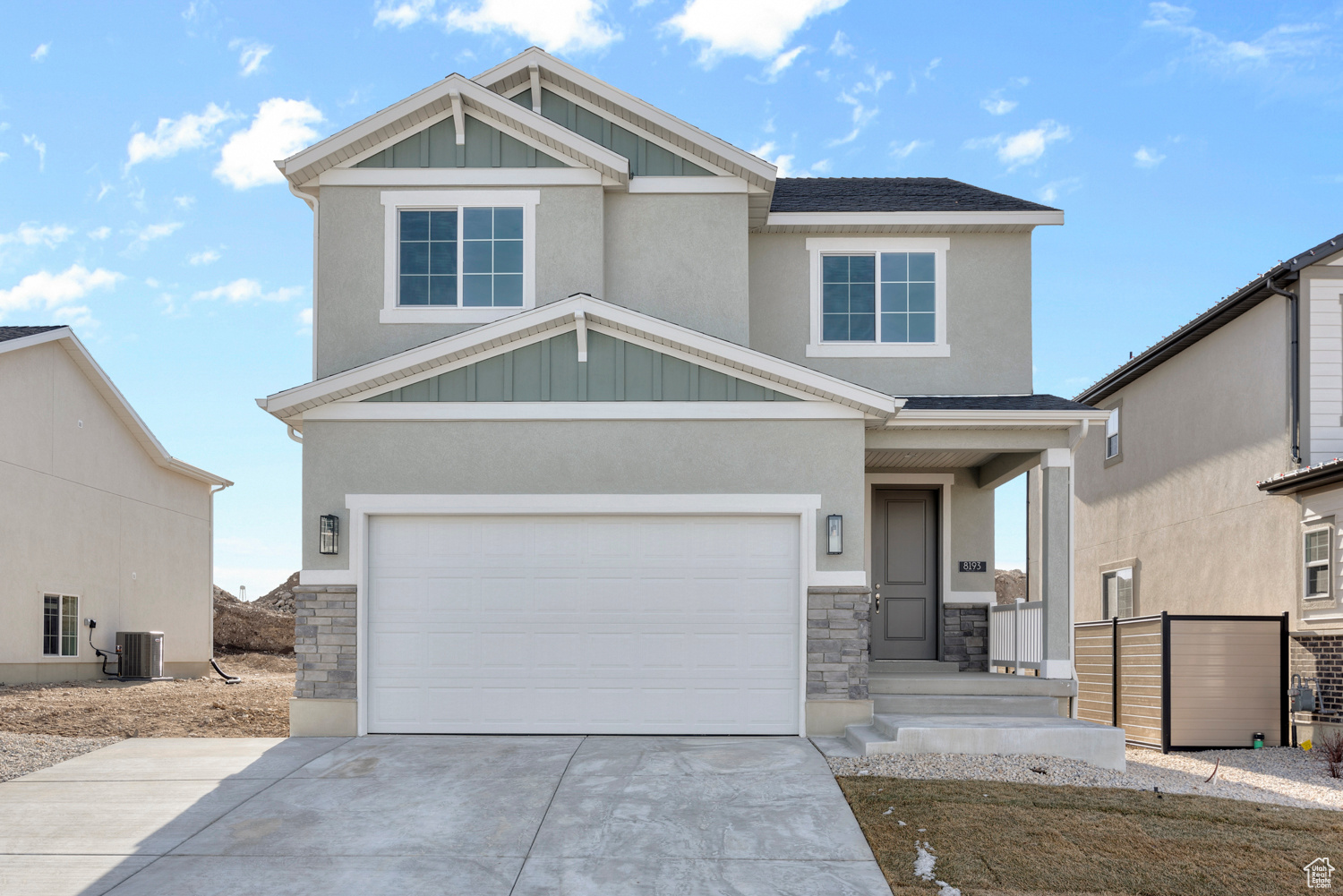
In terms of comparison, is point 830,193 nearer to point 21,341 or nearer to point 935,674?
point 935,674

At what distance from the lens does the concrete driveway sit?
6.93m

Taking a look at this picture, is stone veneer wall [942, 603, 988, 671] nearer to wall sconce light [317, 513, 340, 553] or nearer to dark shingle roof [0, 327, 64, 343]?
wall sconce light [317, 513, 340, 553]

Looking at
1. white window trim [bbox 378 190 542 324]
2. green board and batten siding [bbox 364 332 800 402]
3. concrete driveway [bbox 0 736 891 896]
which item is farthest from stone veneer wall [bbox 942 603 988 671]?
white window trim [bbox 378 190 542 324]

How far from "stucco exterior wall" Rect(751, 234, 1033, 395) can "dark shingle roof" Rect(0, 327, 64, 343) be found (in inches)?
455

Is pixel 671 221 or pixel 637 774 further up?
pixel 671 221

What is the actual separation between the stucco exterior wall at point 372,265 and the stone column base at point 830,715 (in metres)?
5.14

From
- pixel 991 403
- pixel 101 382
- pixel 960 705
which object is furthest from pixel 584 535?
pixel 101 382

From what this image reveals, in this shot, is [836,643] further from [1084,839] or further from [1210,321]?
[1210,321]

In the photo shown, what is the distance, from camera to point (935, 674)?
12969 millimetres

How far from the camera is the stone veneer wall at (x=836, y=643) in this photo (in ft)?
35.4

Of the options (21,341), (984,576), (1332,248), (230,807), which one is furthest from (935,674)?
(21,341)

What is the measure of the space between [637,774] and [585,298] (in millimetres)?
4435

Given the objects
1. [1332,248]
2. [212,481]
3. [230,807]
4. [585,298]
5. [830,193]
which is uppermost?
[830,193]

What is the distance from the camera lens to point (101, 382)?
1925cm
